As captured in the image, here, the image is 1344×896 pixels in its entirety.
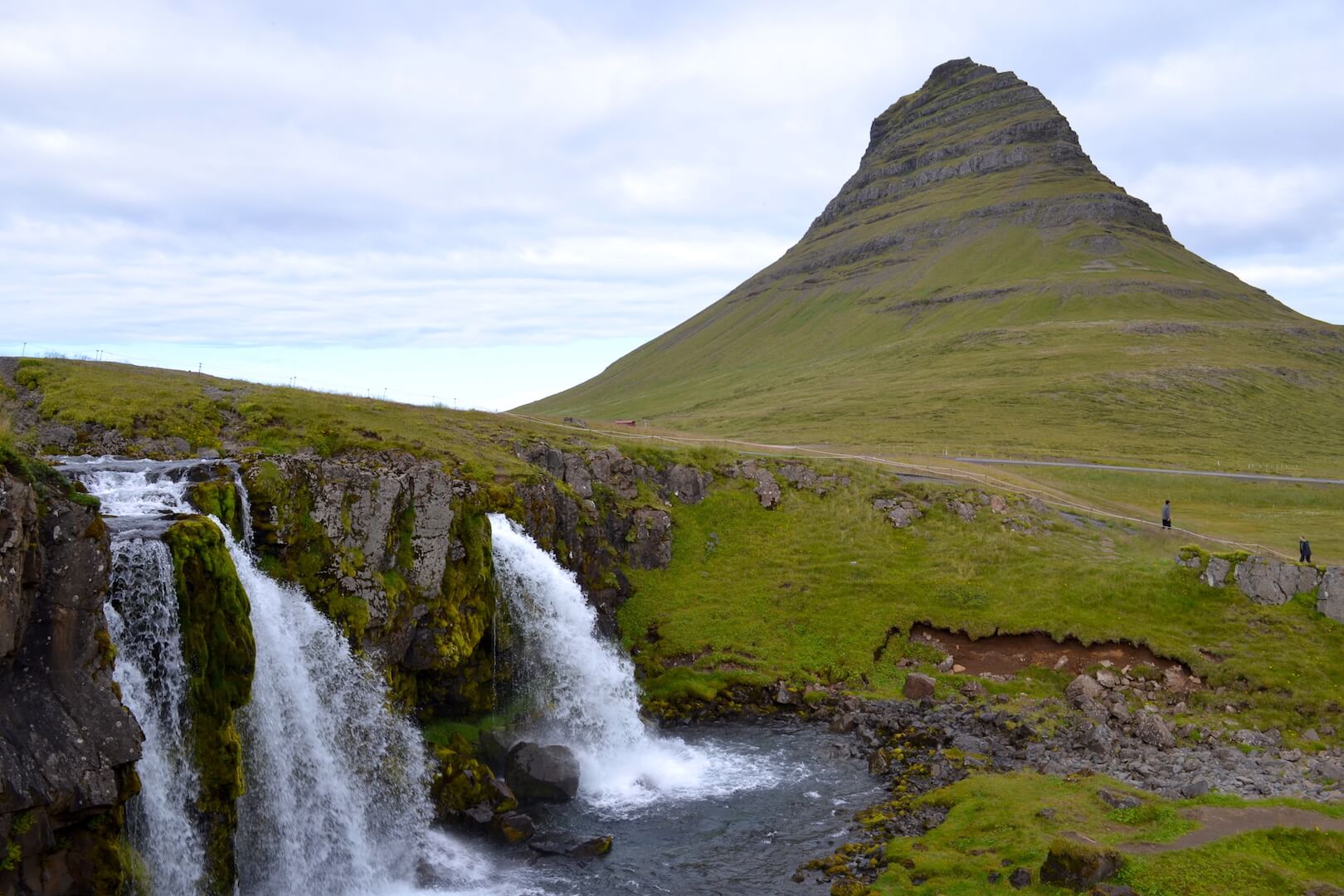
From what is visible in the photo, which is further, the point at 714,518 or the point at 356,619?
the point at 714,518

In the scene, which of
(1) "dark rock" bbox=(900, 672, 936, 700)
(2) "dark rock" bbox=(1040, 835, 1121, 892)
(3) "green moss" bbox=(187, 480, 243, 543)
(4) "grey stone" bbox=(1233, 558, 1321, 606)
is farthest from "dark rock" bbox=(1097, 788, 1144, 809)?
(3) "green moss" bbox=(187, 480, 243, 543)

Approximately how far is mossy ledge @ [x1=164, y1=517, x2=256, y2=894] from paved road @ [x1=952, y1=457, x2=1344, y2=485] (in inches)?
2726

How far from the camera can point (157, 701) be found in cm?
2117

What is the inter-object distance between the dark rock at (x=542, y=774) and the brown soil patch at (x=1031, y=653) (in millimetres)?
21511

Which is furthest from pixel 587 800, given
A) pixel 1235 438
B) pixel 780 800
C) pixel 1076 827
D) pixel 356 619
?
pixel 1235 438

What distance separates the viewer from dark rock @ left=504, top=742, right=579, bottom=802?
30.8 metres

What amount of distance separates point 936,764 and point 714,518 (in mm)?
24673

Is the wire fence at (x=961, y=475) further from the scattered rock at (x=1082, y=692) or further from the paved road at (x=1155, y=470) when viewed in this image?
the scattered rock at (x=1082, y=692)

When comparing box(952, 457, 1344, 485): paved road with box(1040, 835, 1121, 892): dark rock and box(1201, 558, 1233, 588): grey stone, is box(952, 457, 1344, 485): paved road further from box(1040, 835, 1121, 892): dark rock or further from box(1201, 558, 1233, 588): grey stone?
box(1040, 835, 1121, 892): dark rock

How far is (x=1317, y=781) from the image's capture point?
95.2ft

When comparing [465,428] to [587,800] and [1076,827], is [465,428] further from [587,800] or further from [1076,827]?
[1076,827]

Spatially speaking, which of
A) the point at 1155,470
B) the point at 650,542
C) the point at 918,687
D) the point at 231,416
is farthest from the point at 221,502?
the point at 1155,470

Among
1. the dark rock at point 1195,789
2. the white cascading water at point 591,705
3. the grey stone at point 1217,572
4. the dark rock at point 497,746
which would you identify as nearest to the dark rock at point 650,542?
the white cascading water at point 591,705

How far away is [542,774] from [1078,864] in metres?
17.8
